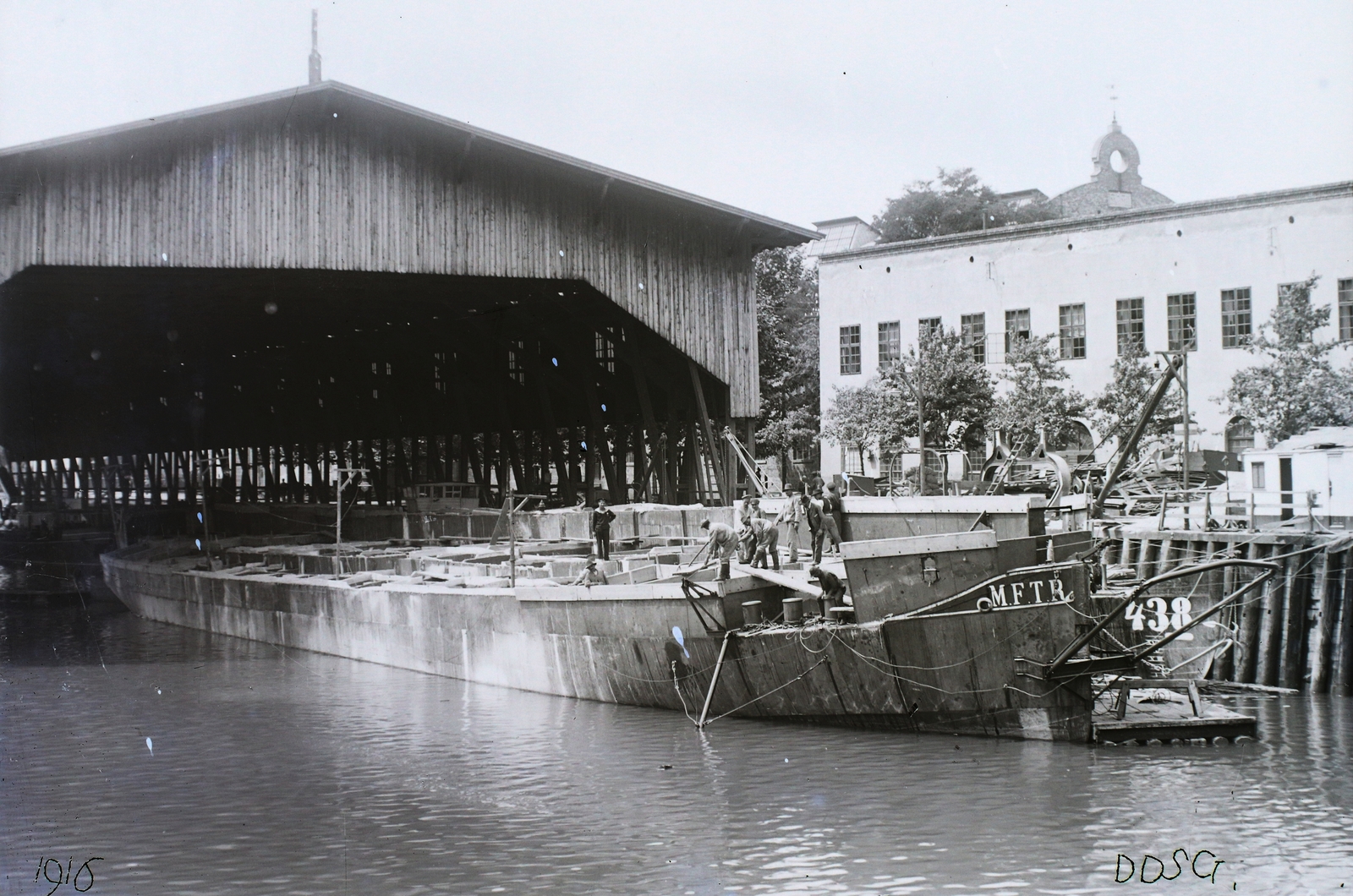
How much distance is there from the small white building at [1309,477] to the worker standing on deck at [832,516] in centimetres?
880

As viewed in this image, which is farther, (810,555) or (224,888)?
(810,555)

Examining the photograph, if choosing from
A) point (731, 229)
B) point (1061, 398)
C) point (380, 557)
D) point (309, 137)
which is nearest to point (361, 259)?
point (309, 137)

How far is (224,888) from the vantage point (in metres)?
11.7

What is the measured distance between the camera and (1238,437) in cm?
3919

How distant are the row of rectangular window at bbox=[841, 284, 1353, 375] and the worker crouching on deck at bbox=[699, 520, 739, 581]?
22687 mm

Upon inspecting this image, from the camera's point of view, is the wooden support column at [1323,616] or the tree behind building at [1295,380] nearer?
the wooden support column at [1323,616]

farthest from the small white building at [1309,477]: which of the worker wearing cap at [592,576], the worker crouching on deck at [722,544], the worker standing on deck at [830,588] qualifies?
the worker wearing cap at [592,576]

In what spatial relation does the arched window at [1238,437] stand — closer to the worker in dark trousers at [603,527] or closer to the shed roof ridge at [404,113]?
the shed roof ridge at [404,113]

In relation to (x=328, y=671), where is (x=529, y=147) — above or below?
above

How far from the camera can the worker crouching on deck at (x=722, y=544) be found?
19422 millimetres

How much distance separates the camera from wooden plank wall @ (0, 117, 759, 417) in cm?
2352

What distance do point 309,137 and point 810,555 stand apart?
46.3 ft

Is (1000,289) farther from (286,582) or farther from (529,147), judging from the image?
(286,582)

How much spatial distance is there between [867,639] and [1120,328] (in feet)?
96.0
